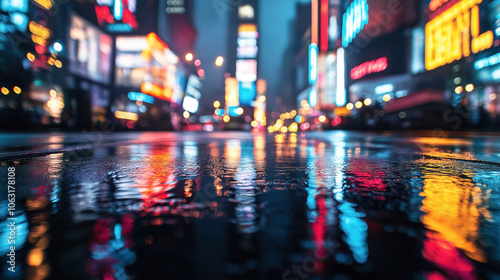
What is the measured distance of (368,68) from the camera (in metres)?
48.6

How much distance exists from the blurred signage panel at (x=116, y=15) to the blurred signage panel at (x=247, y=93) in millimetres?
62461

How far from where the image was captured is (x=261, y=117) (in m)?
142

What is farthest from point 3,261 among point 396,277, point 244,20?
point 244,20

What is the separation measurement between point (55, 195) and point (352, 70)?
187 feet

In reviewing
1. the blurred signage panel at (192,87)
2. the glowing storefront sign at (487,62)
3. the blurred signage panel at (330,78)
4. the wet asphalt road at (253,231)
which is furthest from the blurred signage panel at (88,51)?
the blurred signage panel at (330,78)

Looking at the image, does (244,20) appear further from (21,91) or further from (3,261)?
(3,261)

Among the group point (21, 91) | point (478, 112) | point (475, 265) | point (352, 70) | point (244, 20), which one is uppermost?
point (244, 20)

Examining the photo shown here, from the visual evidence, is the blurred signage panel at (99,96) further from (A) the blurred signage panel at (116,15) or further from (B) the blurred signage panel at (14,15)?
(B) the blurred signage panel at (14,15)

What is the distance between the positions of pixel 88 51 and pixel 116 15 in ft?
31.9

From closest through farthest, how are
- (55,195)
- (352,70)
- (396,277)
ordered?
(396,277) < (55,195) < (352,70)

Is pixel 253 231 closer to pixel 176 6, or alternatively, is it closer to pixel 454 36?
pixel 454 36

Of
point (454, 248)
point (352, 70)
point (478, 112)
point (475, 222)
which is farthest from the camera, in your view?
point (352, 70)

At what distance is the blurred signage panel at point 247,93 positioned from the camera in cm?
10444

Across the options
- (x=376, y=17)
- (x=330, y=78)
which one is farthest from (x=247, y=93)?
(x=376, y=17)
